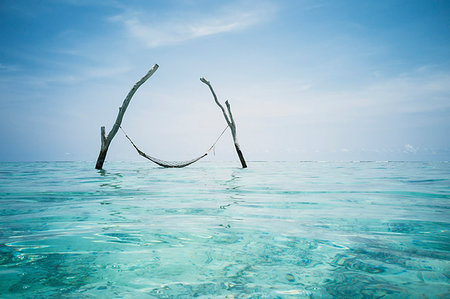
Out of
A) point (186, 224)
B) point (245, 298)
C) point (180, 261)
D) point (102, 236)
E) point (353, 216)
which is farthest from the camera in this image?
point (353, 216)

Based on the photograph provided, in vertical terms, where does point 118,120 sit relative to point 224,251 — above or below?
above

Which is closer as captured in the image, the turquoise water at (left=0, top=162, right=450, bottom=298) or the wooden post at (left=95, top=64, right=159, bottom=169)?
the turquoise water at (left=0, top=162, right=450, bottom=298)

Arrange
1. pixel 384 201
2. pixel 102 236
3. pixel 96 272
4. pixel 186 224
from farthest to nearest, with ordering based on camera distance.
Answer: pixel 384 201 → pixel 186 224 → pixel 102 236 → pixel 96 272

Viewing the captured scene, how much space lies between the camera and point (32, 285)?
1.78m

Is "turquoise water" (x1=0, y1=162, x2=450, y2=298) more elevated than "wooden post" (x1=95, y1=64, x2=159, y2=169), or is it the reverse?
"wooden post" (x1=95, y1=64, x2=159, y2=169)

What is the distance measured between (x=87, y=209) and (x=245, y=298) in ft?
11.7

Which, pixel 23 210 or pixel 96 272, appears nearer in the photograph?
pixel 96 272

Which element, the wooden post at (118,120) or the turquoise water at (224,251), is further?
the wooden post at (118,120)

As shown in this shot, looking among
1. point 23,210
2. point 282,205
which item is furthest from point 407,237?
point 23,210

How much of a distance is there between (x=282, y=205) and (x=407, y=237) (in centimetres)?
203

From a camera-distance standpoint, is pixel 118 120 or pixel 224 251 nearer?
pixel 224 251

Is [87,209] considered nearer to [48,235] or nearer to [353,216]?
[48,235]

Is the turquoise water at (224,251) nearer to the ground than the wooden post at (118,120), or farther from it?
nearer to the ground

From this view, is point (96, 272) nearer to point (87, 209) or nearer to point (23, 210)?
point (87, 209)
